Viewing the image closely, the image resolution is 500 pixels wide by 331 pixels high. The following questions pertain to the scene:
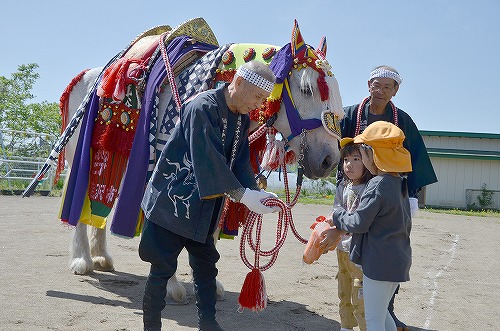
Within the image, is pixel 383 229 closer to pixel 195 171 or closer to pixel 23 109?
pixel 195 171

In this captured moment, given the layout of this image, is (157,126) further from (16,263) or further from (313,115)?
(16,263)

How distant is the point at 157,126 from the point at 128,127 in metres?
0.35

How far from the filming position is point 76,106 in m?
5.27

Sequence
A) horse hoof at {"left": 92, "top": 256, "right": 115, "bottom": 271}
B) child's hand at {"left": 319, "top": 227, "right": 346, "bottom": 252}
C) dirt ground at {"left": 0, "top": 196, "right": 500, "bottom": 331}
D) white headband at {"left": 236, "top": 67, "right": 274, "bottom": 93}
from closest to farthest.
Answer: white headband at {"left": 236, "top": 67, "right": 274, "bottom": 93} < child's hand at {"left": 319, "top": 227, "right": 346, "bottom": 252} < dirt ground at {"left": 0, "top": 196, "right": 500, "bottom": 331} < horse hoof at {"left": 92, "top": 256, "right": 115, "bottom": 271}

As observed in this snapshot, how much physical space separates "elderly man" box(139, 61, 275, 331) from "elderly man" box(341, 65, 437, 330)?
3.24 feet

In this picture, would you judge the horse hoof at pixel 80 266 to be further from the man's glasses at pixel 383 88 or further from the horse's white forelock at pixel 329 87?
the man's glasses at pixel 383 88

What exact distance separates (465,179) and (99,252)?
75.3 feet

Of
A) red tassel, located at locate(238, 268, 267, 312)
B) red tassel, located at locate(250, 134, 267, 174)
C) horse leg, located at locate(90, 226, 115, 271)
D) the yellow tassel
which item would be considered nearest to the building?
horse leg, located at locate(90, 226, 115, 271)

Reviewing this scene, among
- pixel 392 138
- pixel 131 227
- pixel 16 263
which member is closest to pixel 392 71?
pixel 392 138

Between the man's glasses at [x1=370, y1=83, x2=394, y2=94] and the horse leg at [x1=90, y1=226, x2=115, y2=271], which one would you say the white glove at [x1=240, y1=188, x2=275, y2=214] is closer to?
the man's glasses at [x1=370, y1=83, x2=394, y2=94]

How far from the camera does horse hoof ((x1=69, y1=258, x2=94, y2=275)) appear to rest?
16.5 feet

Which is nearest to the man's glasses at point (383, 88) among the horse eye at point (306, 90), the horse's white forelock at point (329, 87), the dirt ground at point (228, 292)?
the horse's white forelock at point (329, 87)

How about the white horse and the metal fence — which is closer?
the white horse

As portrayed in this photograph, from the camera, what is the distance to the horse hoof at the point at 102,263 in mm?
5269
